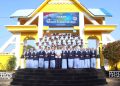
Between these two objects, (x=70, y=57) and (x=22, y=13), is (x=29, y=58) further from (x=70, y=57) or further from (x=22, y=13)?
(x=22, y=13)

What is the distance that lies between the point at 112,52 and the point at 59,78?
8.11 m

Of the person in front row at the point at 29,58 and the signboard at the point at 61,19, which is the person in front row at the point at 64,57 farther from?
the signboard at the point at 61,19

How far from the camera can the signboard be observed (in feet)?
94.6

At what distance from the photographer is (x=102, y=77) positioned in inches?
805

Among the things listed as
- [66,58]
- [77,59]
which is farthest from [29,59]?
[77,59]

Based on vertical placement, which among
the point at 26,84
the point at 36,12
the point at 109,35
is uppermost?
the point at 36,12

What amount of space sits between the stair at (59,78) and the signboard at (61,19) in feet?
30.3

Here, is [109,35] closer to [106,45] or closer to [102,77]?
[106,45]

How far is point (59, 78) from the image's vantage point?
61.5ft

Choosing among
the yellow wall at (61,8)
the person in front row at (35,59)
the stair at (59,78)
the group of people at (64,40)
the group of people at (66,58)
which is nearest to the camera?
the stair at (59,78)

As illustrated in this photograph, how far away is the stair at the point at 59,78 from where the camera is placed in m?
18.5

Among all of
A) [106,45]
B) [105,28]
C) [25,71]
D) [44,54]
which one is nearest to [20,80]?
[25,71]

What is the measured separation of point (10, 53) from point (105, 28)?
8944mm
